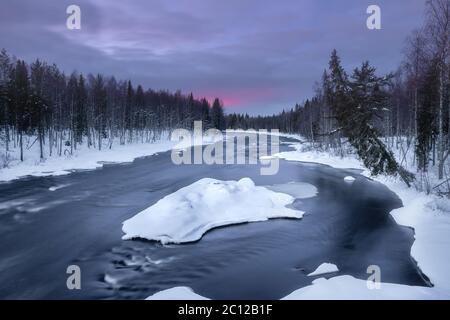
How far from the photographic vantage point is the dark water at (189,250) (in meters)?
9.98

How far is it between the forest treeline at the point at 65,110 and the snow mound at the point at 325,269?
1410 inches

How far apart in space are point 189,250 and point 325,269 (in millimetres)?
4967

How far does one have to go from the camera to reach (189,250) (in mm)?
12742

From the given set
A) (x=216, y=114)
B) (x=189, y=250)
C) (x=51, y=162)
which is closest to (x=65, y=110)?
(x=51, y=162)

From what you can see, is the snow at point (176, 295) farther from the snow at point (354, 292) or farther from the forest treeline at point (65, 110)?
the forest treeline at point (65, 110)

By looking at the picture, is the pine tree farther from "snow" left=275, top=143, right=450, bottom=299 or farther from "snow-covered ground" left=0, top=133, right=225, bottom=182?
"snow" left=275, top=143, right=450, bottom=299

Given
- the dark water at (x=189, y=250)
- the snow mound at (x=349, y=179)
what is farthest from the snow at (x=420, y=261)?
the snow mound at (x=349, y=179)

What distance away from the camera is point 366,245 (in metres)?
13.4

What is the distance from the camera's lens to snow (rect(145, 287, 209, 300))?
8.87 m

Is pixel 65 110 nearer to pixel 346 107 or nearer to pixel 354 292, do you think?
pixel 346 107

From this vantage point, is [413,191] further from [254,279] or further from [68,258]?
[68,258]

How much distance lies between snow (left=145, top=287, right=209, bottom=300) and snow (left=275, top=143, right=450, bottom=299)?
2517 mm
